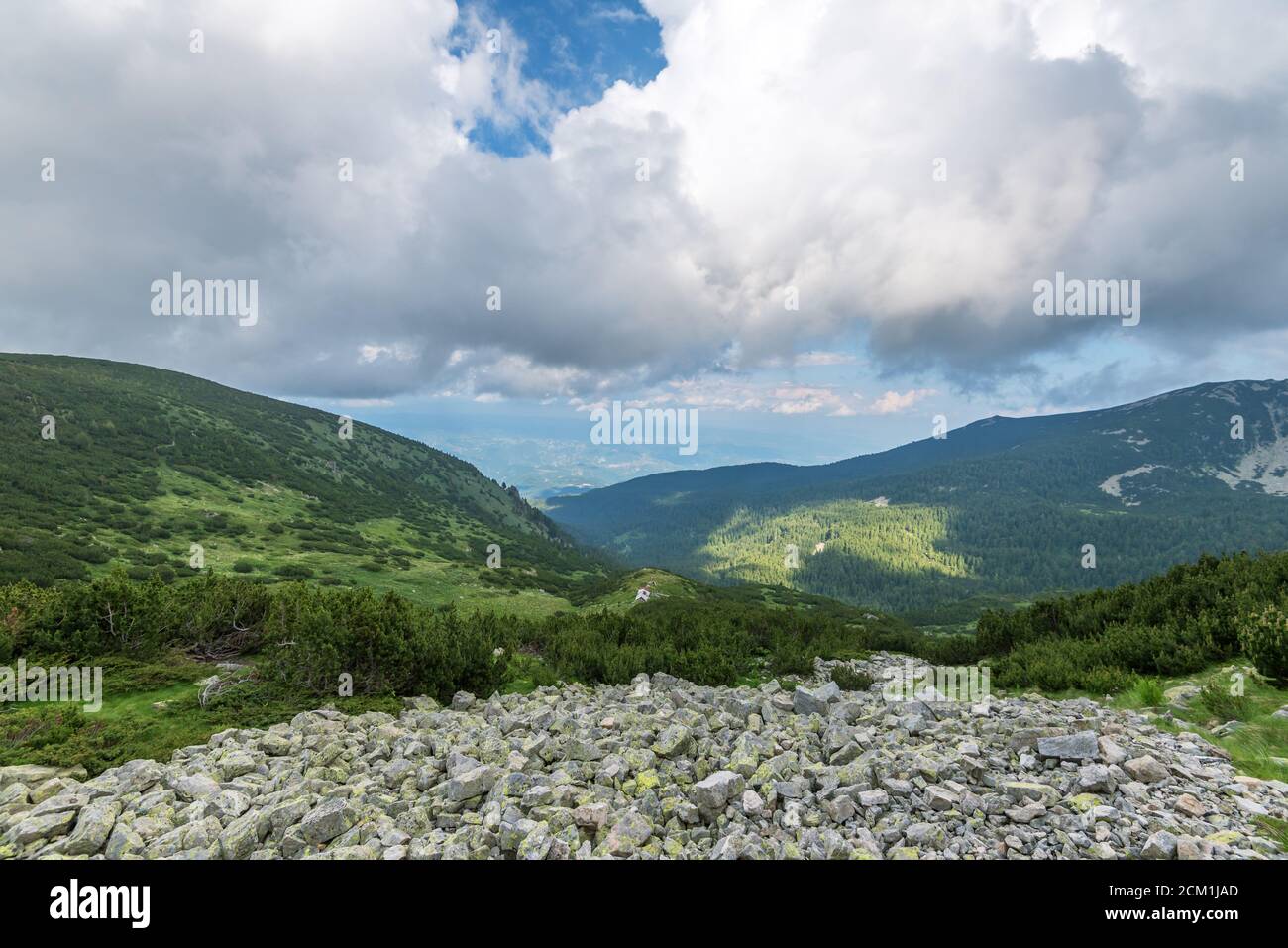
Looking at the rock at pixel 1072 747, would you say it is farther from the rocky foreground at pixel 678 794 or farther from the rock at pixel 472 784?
the rock at pixel 472 784

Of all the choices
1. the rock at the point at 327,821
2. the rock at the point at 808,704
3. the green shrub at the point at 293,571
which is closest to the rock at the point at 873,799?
the rock at the point at 808,704

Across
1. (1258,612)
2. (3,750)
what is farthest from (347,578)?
(1258,612)

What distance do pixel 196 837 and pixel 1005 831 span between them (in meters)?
10.3

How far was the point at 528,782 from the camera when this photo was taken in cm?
795

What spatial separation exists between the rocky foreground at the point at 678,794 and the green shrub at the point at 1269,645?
4.37 metres

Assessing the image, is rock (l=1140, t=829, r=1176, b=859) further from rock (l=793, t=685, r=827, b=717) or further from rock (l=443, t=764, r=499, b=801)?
rock (l=443, t=764, r=499, b=801)

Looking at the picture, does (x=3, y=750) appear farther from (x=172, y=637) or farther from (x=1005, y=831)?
(x=1005, y=831)

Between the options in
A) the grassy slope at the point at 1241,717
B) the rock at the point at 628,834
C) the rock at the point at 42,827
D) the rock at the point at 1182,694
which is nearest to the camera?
the rock at the point at 628,834

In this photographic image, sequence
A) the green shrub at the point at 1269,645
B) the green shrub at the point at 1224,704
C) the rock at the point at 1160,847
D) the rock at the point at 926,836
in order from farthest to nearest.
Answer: the green shrub at the point at 1269,645
the green shrub at the point at 1224,704
the rock at the point at 926,836
the rock at the point at 1160,847

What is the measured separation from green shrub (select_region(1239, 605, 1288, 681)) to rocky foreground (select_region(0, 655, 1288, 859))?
4.37 m

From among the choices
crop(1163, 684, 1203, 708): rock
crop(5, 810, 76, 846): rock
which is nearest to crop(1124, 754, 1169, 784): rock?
crop(1163, 684, 1203, 708): rock

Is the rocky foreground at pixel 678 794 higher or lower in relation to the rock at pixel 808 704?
higher

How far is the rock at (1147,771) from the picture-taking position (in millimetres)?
7160

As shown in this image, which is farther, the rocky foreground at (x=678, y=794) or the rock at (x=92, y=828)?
the rock at (x=92, y=828)
